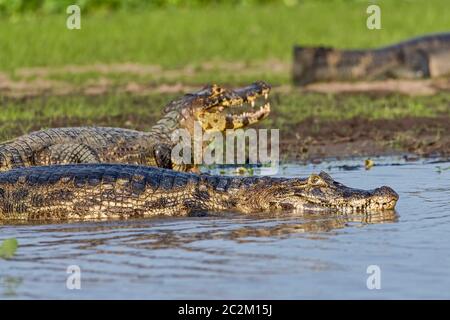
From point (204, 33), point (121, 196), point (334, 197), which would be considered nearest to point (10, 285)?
point (121, 196)

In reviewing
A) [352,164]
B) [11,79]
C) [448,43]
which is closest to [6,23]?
[11,79]

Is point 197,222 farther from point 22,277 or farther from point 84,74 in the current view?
point 84,74

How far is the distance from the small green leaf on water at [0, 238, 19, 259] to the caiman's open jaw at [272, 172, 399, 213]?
2022 millimetres

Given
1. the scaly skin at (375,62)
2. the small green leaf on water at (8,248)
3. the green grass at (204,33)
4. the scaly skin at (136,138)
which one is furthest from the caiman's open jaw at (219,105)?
the green grass at (204,33)

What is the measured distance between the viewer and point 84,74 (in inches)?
711

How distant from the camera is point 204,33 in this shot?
22484 mm

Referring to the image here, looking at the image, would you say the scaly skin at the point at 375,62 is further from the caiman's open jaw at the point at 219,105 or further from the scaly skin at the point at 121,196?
the scaly skin at the point at 121,196

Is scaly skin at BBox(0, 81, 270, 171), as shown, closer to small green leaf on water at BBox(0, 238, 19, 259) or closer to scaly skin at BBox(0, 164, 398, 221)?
scaly skin at BBox(0, 164, 398, 221)

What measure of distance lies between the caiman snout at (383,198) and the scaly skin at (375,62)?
914cm

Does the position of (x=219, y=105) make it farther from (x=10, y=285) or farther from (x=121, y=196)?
(x=10, y=285)

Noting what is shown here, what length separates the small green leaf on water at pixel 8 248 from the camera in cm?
698

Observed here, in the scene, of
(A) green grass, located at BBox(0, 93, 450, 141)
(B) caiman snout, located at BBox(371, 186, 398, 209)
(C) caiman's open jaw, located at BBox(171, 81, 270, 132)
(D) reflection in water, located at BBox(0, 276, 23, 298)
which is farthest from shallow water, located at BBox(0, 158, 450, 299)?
(A) green grass, located at BBox(0, 93, 450, 141)
